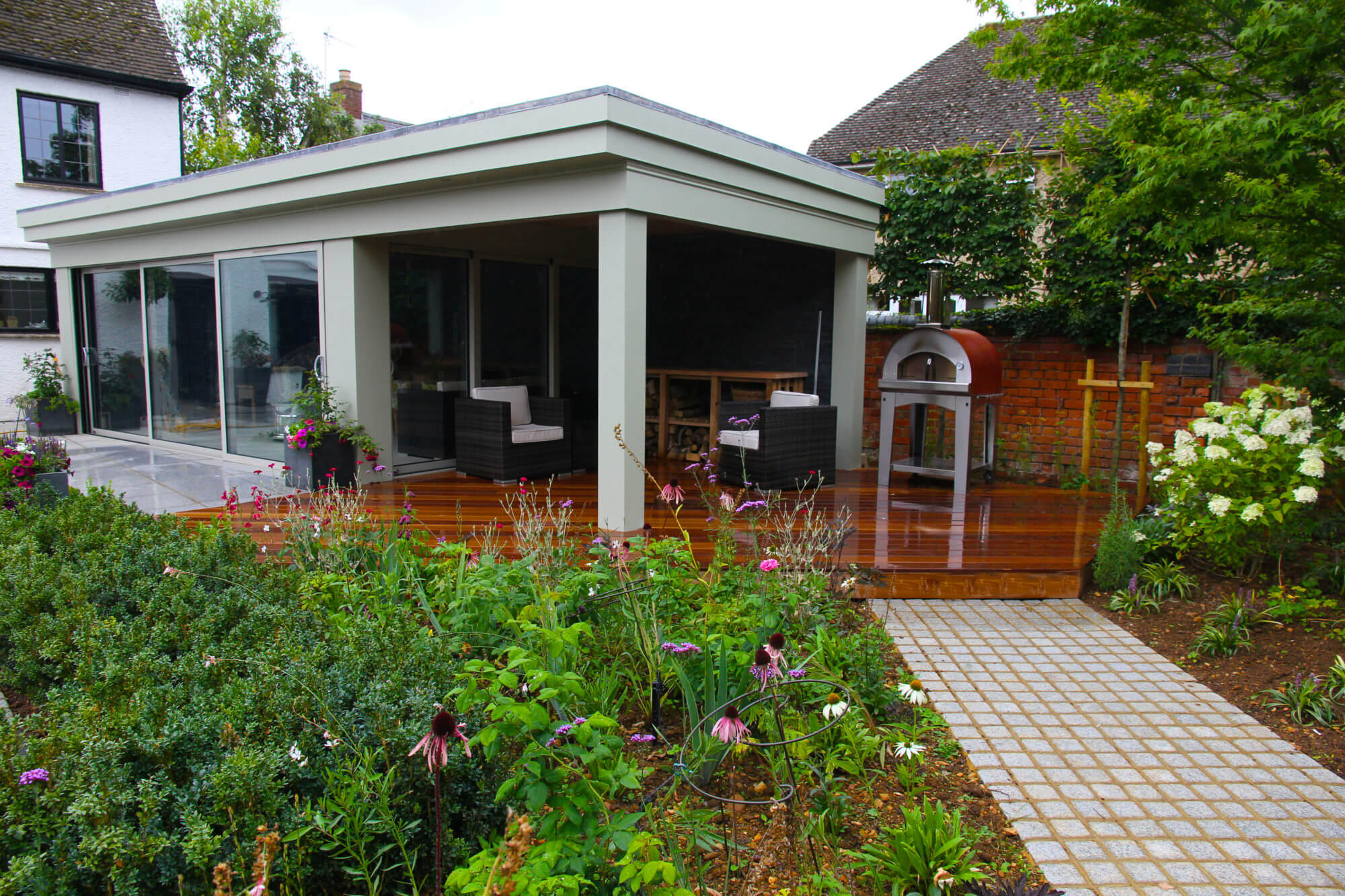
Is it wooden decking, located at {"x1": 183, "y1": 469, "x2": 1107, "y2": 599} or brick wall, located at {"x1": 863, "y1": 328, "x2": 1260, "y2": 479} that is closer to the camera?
wooden decking, located at {"x1": 183, "y1": 469, "x2": 1107, "y2": 599}

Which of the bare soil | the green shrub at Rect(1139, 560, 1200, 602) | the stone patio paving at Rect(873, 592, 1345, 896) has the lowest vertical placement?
the stone patio paving at Rect(873, 592, 1345, 896)

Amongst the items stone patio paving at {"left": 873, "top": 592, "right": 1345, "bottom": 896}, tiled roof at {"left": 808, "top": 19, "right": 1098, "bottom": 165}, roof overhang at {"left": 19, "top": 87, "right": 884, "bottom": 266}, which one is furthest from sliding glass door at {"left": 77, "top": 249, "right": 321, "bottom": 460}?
tiled roof at {"left": 808, "top": 19, "right": 1098, "bottom": 165}

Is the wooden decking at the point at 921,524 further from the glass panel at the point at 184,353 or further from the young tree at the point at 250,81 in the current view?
the young tree at the point at 250,81

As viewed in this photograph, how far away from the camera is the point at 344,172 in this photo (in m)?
6.55

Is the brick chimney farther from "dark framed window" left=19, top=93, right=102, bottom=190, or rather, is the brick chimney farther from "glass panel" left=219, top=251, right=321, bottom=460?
"glass panel" left=219, top=251, right=321, bottom=460

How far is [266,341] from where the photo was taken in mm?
7836

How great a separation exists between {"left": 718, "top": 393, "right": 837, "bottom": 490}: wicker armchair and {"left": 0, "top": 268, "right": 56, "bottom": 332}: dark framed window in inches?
→ 462

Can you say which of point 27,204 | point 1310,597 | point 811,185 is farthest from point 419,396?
point 27,204

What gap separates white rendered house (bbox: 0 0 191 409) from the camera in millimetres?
13258

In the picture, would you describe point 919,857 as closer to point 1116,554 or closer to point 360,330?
point 1116,554

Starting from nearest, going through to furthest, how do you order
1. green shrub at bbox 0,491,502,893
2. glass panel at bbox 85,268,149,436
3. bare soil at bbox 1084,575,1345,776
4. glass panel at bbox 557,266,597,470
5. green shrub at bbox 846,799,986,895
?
green shrub at bbox 0,491,502,893, green shrub at bbox 846,799,986,895, bare soil at bbox 1084,575,1345,776, glass panel at bbox 557,266,597,470, glass panel at bbox 85,268,149,436

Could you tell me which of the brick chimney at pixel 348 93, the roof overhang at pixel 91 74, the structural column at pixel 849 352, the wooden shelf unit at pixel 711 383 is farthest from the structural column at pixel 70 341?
the brick chimney at pixel 348 93

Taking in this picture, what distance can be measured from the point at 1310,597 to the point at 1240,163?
2158 mm

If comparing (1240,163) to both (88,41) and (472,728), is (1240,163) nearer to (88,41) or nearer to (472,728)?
(472,728)
